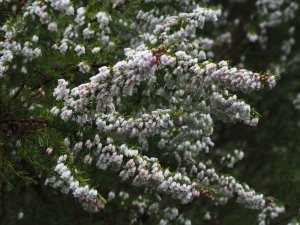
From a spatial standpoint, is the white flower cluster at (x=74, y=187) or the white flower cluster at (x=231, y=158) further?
the white flower cluster at (x=231, y=158)

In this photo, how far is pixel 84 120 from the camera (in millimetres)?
4840

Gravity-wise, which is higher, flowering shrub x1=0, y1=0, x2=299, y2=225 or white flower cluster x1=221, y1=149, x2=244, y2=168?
flowering shrub x1=0, y1=0, x2=299, y2=225

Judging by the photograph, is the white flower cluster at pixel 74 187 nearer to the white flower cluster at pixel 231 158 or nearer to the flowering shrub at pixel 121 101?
the flowering shrub at pixel 121 101

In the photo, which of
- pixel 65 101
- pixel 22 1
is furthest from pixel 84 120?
pixel 22 1

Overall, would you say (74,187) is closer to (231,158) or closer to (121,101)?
(121,101)

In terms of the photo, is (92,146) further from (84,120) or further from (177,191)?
(177,191)

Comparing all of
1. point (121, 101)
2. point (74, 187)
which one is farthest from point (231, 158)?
point (74, 187)

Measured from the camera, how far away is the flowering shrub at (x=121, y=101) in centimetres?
458

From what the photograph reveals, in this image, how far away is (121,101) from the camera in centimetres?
587

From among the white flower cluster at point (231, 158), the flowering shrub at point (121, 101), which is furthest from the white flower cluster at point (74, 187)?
the white flower cluster at point (231, 158)

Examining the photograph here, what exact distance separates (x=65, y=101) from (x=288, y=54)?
8.07m

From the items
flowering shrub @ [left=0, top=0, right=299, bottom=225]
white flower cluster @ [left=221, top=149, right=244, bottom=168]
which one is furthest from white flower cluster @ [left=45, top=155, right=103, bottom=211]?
white flower cluster @ [left=221, top=149, right=244, bottom=168]

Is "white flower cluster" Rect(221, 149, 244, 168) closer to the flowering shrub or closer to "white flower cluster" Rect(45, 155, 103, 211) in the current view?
A: the flowering shrub

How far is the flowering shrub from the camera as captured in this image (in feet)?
15.0
